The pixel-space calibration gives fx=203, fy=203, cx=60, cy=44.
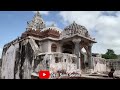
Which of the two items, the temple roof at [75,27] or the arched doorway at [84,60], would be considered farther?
the arched doorway at [84,60]

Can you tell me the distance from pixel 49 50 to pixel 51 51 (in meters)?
0.54

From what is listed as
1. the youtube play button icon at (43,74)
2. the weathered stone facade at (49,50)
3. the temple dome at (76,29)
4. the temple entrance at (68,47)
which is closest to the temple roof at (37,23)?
the weathered stone facade at (49,50)

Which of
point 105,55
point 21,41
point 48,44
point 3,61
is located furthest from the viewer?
point 105,55

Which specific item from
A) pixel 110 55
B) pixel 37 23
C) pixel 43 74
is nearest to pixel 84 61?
pixel 43 74

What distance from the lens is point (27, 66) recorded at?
18.4 m

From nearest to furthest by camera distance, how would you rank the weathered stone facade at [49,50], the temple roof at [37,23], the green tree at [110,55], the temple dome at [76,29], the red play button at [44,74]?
the red play button at [44,74] → the weathered stone facade at [49,50] → the temple dome at [76,29] → the temple roof at [37,23] → the green tree at [110,55]

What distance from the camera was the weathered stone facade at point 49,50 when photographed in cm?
1566

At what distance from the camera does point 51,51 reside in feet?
61.5

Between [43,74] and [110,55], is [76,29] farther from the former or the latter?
[110,55]

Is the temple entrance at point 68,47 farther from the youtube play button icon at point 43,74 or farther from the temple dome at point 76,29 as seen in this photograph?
the youtube play button icon at point 43,74
